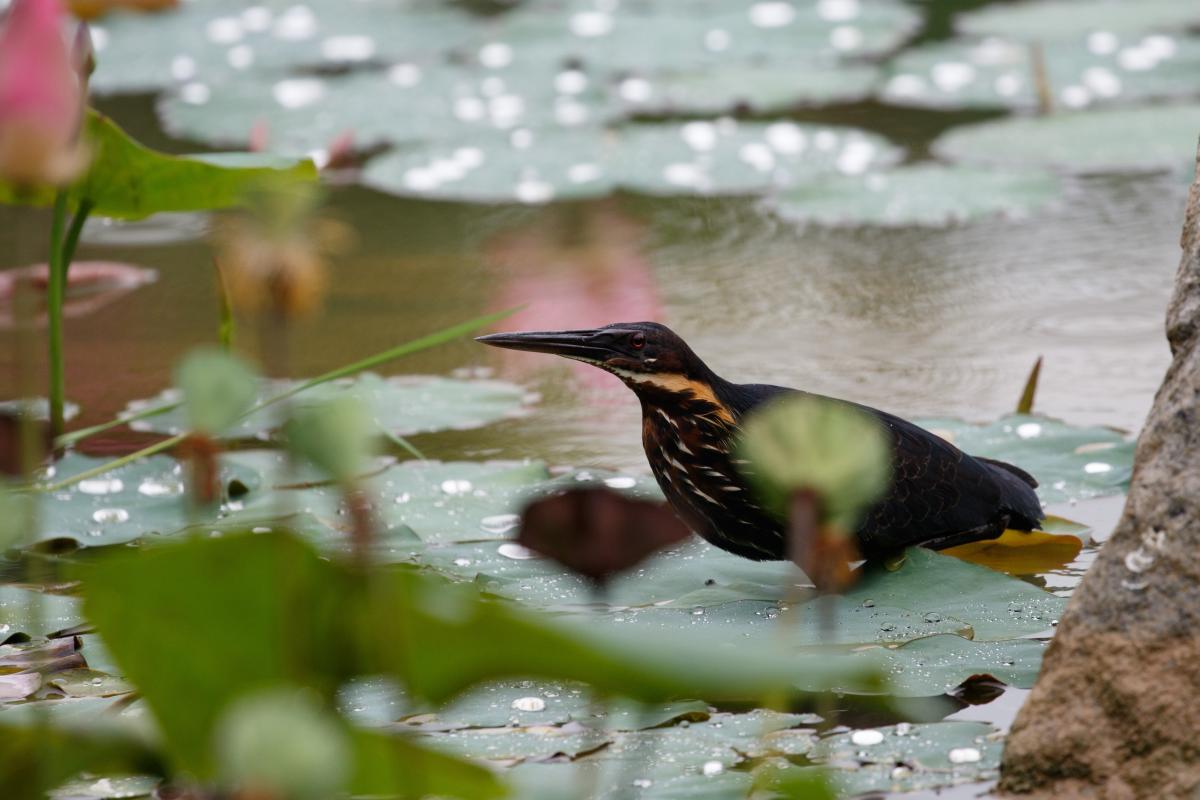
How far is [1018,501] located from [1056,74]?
548cm

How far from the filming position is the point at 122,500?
356cm

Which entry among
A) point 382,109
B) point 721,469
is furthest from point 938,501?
point 382,109

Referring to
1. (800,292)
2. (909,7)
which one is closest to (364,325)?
(800,292)

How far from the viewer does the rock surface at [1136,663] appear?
202 cm

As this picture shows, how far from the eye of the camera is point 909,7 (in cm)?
1033

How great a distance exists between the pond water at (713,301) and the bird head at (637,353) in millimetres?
782

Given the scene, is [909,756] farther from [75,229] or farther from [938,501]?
[75,229]

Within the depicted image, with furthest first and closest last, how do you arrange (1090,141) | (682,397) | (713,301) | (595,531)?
(1090,141)
(713,301)
(682,397)
(595,531)

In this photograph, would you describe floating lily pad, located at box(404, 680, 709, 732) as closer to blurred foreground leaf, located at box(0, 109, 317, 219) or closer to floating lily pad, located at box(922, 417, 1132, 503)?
floating lily pad, located at box(922, 417, 1132, 503)

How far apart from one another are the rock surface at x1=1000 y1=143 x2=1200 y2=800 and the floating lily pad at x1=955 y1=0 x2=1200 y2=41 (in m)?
6.58

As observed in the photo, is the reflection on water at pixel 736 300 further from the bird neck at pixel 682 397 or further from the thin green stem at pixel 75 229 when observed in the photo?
the bird neck at pixel 682 397

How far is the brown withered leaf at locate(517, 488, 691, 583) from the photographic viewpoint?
4.78 ft

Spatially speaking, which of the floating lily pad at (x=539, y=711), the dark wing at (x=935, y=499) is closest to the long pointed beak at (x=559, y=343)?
the dark wing at (x=935, y=499)

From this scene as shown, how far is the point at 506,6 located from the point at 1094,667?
9.71m
